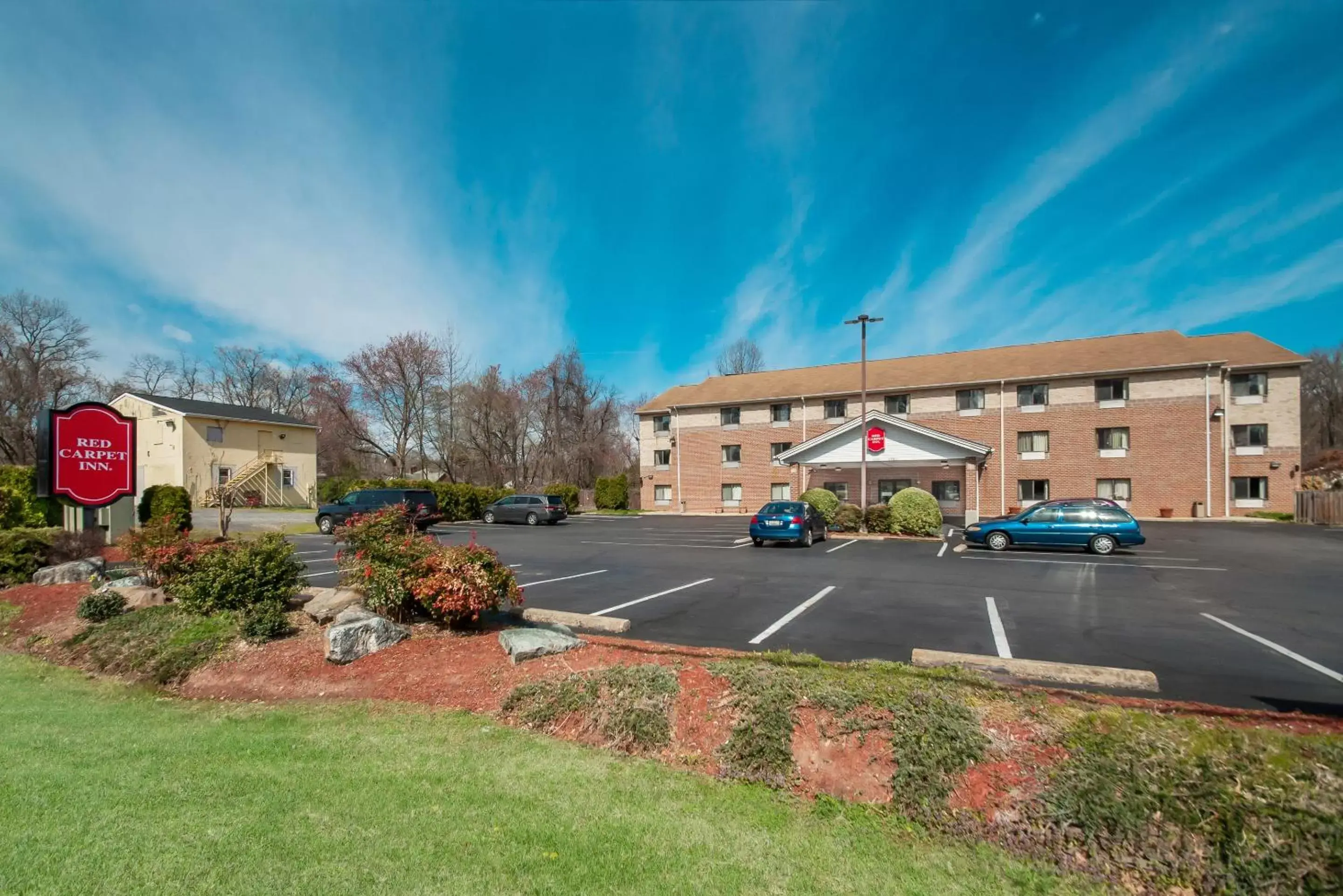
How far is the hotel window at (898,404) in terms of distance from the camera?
32.7m

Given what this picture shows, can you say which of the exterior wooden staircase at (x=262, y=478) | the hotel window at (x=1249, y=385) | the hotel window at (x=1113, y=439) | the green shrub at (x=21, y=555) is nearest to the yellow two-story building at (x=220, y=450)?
the exterior wooden staircase at (x=262, y=478)

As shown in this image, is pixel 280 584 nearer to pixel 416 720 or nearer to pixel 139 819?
pixel 416 720

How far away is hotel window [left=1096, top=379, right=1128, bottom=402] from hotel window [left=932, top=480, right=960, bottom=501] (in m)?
7.63

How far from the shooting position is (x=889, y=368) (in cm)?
3578

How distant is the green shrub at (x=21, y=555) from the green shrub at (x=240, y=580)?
5.16 meters

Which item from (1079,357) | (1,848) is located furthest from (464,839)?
(1079,357)

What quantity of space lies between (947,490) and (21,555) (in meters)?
34.4

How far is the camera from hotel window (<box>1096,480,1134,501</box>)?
1106 inches

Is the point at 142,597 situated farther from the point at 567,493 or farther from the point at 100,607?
the point at 567,493

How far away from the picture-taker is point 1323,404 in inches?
2015

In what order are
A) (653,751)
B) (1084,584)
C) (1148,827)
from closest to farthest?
(1148,827) → (653,751) → (1084,584)

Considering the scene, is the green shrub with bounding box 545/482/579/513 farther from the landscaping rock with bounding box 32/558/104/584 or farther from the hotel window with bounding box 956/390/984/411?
the landscaping rock with bounding box 32/558/104/584

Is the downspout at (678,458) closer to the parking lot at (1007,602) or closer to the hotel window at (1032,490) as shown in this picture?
the hotel window at (1032,490)

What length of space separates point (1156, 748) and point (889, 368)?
34.9 m
